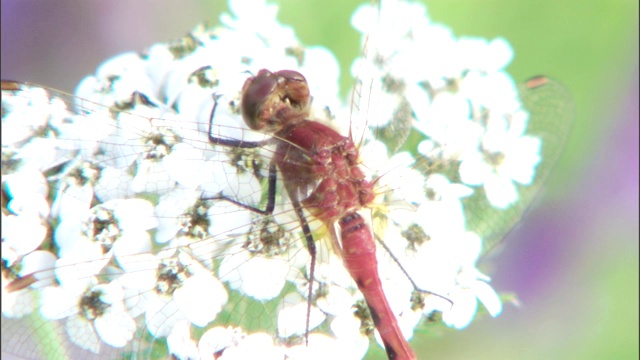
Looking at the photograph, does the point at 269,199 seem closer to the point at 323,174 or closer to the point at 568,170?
the point at 323,174

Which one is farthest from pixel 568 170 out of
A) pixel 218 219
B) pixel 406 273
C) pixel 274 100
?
pixel 218 219

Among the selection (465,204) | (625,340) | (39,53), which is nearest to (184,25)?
(39,53)

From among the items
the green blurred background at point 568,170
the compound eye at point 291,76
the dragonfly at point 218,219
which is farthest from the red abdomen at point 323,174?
the green blurred background at point 568,170

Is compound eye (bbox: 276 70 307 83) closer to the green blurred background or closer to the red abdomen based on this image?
the red abdomen

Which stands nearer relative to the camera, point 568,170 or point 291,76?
point 291,76

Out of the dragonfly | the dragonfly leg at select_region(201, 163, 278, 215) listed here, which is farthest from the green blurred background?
the dragonfly leg at select_region(201, 163, 278, 215)

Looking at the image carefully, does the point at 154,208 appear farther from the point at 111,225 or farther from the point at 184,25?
the point at 184,25

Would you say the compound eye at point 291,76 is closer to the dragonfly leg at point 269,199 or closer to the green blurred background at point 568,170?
the dragonfly leg at point 269,199

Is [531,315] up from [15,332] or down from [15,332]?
up
